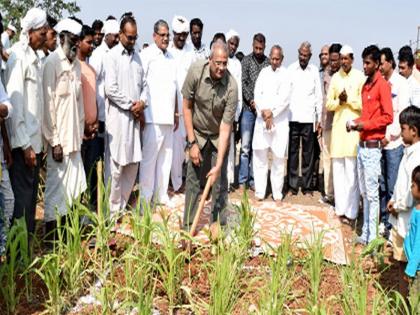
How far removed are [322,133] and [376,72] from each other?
6.60ft

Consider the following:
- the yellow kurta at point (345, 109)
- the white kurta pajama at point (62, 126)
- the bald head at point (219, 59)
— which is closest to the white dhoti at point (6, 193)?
the white kurta pajama at point (62, 126)

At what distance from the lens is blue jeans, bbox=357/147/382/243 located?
4664mm

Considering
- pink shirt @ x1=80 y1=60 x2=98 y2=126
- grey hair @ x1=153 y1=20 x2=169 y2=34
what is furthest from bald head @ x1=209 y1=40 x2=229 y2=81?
grey hair @ x1=153 y1=20 x2=169 y2=34

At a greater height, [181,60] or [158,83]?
[181,60]

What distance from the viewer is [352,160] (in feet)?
18.2

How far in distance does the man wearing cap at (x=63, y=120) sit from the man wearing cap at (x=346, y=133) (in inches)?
109

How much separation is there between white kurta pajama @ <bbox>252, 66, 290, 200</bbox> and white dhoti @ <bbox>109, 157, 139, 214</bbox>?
1760 mm

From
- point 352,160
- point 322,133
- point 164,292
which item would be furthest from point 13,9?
point 164,292

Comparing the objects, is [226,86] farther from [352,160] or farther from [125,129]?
[352,160]

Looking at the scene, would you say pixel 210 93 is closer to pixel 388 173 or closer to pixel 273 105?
pixel 273 105

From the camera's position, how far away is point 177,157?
21.0 feet

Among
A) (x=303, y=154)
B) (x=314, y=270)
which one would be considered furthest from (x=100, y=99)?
(x=314, y=270)

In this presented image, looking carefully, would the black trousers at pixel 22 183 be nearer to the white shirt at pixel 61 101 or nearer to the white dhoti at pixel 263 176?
the white shirt at pixel 61 101

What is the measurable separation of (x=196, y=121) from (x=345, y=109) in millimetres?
1777
